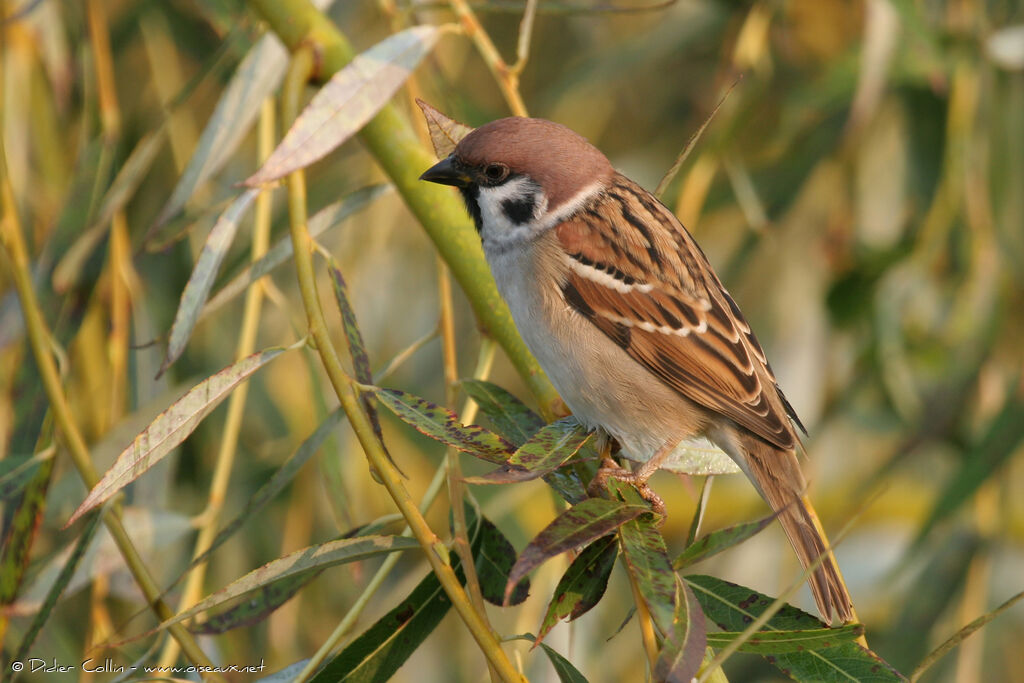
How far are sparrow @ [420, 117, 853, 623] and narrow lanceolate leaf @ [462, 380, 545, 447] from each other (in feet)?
0.80

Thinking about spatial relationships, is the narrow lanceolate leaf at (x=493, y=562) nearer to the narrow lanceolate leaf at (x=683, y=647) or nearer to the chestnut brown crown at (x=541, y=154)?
the narrow lanceolate leaf at (x=683, y=647)

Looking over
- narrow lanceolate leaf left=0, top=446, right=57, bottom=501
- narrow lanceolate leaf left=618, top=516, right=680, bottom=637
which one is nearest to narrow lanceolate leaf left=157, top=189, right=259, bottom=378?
narrow lanceolate leaf left=0, top=446, right=57, bottom=501

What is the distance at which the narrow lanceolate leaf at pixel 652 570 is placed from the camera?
1.09 metres

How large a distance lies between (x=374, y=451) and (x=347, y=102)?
0.56 m

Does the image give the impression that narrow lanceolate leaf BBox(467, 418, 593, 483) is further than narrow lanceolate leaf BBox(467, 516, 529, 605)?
No

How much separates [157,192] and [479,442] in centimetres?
176

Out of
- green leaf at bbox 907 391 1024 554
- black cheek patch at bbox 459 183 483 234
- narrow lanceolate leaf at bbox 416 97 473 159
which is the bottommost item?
green leaf at bbox 907 391 1024 554

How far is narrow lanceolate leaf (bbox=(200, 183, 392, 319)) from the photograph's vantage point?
5.43 ft

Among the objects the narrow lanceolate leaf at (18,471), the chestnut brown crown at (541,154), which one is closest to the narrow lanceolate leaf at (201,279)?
the narrow lanceolate leaf at (18,471)

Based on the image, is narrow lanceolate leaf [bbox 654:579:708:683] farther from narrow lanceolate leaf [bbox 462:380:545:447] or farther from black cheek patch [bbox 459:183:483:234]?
black cheek patch [bbox 459:183:483:234]

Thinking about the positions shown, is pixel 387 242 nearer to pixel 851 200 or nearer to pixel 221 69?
pixel 221 69

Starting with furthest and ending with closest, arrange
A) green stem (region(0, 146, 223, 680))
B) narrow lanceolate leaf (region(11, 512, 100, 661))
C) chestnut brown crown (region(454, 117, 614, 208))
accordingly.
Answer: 1. chestnut brown crown (region(454, 117, 614, 208))
2. narrow lanceolate leaf (region(11, 512, 100, 661))
3. green stem (region(0, 146, 223, 680))

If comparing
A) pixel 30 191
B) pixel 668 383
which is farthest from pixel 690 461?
pixel 30 191

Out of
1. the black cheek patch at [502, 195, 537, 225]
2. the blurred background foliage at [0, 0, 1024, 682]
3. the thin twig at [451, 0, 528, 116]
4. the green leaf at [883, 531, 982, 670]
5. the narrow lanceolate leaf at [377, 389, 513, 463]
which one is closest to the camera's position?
the narrow lanceolate leaf at [377, 389, 513, 463]
